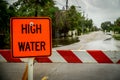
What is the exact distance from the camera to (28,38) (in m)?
4.60

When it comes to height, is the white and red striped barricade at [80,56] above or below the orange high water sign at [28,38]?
below

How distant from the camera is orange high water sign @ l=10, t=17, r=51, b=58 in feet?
15.1

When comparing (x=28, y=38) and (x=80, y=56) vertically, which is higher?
(x=28, y=38)

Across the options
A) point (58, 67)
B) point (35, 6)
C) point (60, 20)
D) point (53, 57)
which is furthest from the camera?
point (60, 20)

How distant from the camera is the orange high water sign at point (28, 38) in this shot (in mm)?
4605

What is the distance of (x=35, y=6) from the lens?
42.7m

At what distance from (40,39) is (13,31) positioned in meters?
0.40

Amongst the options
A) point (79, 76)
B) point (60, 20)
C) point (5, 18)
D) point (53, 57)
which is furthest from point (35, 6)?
point (53, 57)

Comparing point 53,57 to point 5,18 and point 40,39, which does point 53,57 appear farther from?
point 5,18

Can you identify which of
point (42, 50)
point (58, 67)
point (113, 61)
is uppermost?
point (42, 50)

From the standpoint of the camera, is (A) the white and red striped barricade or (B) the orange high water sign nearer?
(B) the orange high water sign

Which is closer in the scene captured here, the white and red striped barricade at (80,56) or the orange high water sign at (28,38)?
the orange high water sign at (28,38)

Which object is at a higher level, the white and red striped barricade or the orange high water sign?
the orange high water sign

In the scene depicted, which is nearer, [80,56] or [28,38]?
[28,38]
